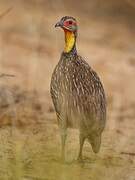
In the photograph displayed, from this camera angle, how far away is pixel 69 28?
9906mm

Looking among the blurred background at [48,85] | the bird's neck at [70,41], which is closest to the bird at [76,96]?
the bird's neck at [70,41]

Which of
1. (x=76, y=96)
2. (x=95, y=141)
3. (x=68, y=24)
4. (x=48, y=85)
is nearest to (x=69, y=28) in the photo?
(x=68, y=24)

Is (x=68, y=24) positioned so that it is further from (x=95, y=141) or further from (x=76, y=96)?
(x=95, y=141)

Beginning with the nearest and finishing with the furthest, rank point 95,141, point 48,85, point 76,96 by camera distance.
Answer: point 76,96
point 95,141
point 48,85

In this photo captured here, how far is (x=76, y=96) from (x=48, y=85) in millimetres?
3846

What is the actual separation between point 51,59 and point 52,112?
2.22m

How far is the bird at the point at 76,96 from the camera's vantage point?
9.70 m

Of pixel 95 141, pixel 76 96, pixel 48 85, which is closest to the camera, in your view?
pixel 76 96

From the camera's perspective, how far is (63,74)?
9906 millimetres

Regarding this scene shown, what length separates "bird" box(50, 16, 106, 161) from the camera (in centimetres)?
970

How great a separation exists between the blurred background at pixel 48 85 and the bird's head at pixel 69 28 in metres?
0.27

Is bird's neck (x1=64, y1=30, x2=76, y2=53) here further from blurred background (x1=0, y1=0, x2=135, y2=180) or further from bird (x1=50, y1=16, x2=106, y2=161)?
blurred background (x1=0, y1=0, x2=135, y2=180)

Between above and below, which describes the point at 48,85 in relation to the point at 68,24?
below

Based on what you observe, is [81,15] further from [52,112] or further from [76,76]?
[76,76]
